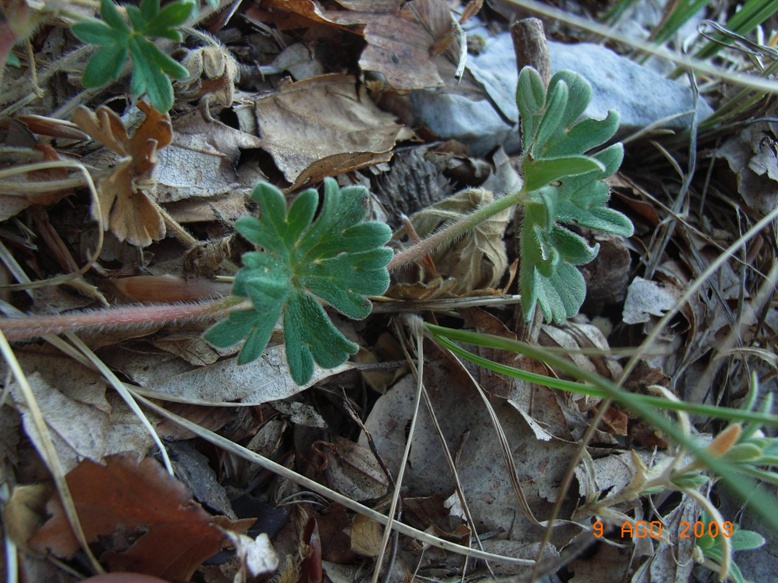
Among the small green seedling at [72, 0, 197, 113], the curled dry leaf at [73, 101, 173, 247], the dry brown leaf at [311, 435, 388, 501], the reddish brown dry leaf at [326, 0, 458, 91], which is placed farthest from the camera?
the reddish brown dry leaf at [326, 0, 458, 91]

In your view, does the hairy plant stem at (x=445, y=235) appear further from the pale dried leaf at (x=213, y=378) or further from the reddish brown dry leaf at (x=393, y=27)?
the reddish brown dry leaf at (x=393, y=27)

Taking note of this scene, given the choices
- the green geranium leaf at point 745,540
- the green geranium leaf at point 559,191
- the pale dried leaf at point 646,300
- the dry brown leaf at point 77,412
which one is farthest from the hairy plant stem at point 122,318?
the green geranium leaf at point 745,540

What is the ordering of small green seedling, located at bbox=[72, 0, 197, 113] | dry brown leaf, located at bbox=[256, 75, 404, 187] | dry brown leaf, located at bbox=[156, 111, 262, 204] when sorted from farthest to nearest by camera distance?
1. dry brown leaf, located at bbox=[256, 75, 404, 187]
2. dry brown leaf, located at bbox=[156, 111, 262, 204]
3. small green seedling, located at bbox=[72, 0, 197, 113]

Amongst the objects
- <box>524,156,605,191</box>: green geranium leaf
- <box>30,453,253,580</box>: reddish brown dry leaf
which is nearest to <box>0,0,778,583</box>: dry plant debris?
<box>30,453,253,580</box>: reddish brown dry leaf

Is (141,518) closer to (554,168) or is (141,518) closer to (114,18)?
(114,18)

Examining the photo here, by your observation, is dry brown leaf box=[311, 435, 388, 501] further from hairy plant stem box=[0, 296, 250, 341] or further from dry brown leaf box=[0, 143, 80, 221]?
dry brown leaf box=[0, 143, 80, 221]
